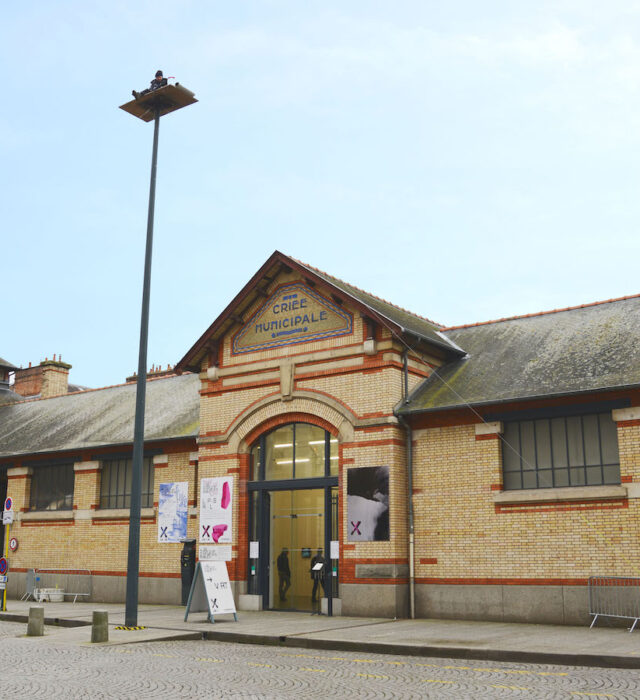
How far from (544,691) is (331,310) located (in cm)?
1195

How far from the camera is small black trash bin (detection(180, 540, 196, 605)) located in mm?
21500

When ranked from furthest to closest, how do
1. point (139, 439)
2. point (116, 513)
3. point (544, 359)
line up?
point (116, 513) < point (544, 359) < point (139, 439)

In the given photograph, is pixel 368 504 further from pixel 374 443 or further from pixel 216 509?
pixel 216 509

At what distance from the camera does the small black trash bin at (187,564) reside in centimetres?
2150

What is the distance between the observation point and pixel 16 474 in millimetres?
27453

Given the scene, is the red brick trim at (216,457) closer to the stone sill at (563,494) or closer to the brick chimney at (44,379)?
the stone sill at (563,494)

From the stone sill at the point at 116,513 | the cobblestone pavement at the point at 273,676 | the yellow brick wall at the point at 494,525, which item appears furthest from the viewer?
the stone sill at the point at 116,513

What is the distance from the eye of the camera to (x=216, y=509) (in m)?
20.7

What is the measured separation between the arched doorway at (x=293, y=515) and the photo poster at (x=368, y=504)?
722 mm

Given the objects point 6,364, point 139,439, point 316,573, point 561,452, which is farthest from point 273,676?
point 6,364

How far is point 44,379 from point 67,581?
12.4 m

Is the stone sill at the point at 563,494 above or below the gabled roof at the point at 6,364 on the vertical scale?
below

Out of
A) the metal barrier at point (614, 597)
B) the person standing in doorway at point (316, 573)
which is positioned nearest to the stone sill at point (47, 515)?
the person standing in doorway at point (316, 573)

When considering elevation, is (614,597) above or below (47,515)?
below
